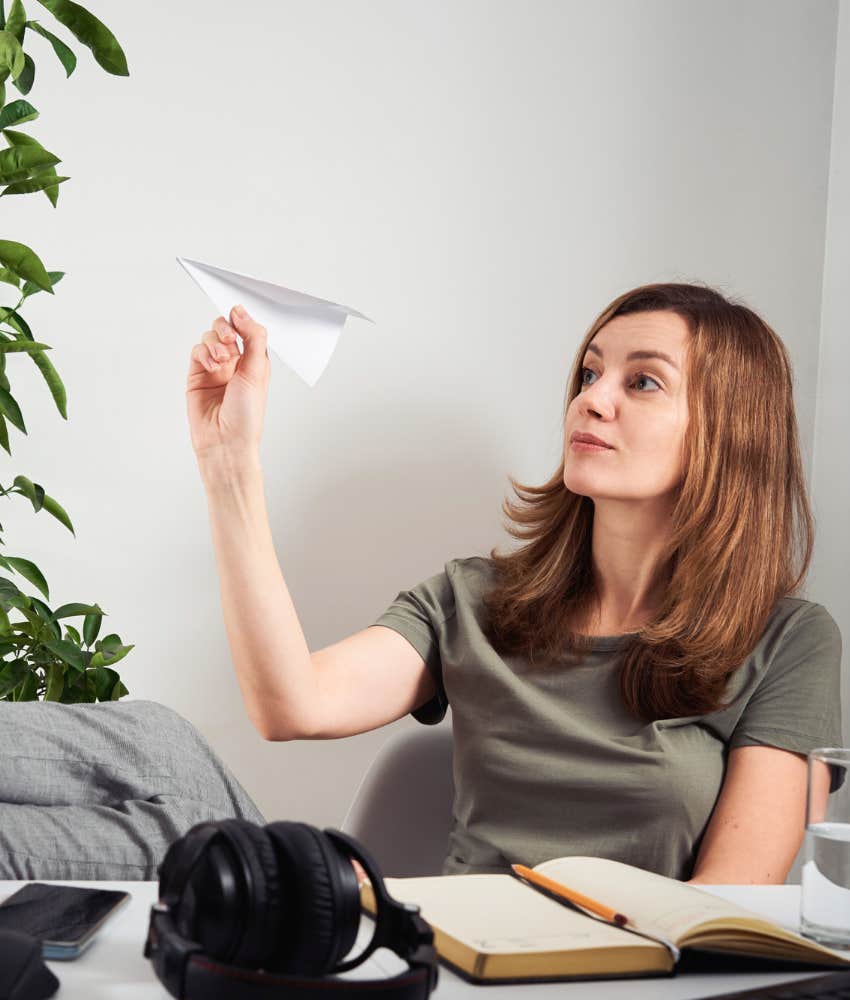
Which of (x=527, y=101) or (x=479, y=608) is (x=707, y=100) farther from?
(x=479, y=608)

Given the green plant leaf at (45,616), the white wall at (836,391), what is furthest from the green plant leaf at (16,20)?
the white wall at (836,391)

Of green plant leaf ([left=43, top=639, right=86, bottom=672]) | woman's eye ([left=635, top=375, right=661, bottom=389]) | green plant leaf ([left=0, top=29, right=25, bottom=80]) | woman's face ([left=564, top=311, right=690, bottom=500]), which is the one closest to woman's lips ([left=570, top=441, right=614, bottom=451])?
woman's face ([left=564, top=311, right=690, bottom=500])

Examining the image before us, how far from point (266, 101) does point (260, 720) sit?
99cm

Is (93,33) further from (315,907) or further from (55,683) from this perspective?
(315,907)

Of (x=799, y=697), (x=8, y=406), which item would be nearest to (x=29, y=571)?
(x=8, y=406)

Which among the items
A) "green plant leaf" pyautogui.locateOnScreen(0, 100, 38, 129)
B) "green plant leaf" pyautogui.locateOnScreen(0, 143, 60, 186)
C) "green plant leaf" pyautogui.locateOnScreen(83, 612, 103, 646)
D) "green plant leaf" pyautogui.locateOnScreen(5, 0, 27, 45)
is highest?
"green plant leaf" pyautogui.locateOnScreen(5, 0, 27, 45)

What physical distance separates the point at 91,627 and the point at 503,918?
0.96 metres

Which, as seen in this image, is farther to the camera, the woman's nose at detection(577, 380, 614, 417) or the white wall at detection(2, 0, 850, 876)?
the white wall at detection(2, 0, 850, 876)

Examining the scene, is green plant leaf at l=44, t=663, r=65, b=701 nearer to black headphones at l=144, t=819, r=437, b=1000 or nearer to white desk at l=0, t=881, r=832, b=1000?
white desk at l=0, t=881, r=832, b=1000

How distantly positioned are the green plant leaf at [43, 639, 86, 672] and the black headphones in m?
0.93

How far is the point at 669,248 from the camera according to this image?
2.00 meters

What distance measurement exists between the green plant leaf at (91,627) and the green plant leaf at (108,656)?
2 centimetres

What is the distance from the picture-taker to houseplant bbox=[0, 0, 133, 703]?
1.37 metres

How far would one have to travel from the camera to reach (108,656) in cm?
156
